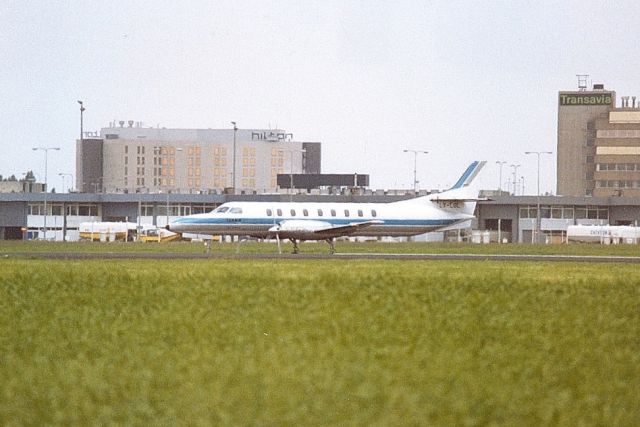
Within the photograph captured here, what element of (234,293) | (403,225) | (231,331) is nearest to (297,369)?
(231,331)

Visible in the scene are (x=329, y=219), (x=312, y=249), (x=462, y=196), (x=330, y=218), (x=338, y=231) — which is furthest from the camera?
(x=462, y=196)

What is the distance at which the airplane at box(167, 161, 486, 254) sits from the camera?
73.3 metres

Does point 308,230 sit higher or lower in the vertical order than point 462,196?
lower

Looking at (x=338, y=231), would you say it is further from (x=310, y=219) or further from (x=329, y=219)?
(x=329, y=219)

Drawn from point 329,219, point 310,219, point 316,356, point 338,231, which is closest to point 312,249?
point 310,219

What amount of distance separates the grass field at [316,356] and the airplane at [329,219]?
1683 inches

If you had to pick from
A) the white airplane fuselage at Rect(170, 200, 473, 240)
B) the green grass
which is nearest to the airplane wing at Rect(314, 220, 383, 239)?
the white airplane fuselage at Rect(170, 200, 473, 240)

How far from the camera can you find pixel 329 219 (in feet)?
258

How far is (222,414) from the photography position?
11.1 meters

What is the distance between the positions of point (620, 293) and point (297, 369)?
17.3 m

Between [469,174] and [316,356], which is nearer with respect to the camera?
[316,356]

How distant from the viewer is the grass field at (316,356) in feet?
38.1

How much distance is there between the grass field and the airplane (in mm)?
42739

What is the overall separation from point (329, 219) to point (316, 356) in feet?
207
